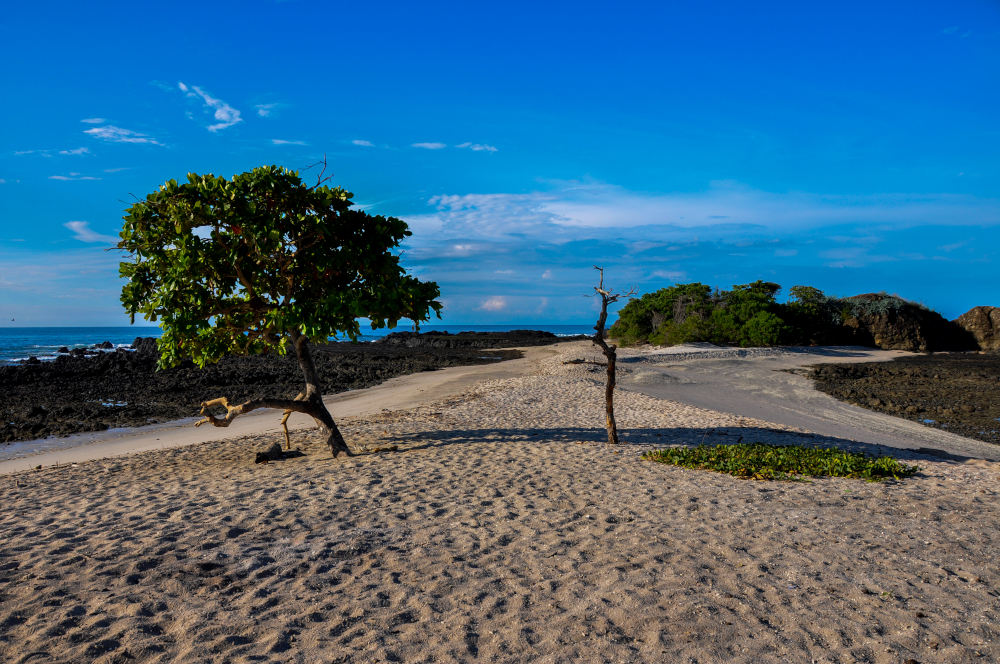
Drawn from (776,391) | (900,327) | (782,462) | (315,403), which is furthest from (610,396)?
(900,327)

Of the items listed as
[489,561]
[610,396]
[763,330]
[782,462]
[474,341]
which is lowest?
[489,561]

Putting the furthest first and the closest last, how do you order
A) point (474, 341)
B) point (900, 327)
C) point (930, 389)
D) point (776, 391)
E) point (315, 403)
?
point (474, 341) → point (900, 327) → point (776, 391) → point (930, 389) → point (315, 403)

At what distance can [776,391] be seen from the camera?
2361 centimetres

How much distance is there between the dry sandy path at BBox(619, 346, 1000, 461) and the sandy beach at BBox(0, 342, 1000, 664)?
3.96m

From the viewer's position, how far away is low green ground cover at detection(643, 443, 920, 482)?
390 inches

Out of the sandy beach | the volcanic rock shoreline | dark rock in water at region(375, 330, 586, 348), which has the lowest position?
the sandy beach

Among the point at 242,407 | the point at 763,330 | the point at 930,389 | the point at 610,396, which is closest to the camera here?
the point at 242,407

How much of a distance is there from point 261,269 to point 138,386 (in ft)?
60.7

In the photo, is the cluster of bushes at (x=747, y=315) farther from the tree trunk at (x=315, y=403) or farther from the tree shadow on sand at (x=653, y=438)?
the tree trunk at (x=315, y=403)

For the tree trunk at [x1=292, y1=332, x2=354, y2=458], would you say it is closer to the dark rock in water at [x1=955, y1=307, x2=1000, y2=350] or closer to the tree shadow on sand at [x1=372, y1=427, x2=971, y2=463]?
the tree shadow on sand at [x1=372, y1=427, x2=971, y2=463]

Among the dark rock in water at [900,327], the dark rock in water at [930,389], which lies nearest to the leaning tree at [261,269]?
the dark rock in water at [930,389]

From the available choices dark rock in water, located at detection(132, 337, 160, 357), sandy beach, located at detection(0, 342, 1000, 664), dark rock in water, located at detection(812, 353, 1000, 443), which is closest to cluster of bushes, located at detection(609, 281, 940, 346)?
dark rock in water, located at detection(812, 353, 1000, 443)

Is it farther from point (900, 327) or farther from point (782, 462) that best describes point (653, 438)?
point (900, 327)

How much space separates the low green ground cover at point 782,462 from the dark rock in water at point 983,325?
41897 millimetres
